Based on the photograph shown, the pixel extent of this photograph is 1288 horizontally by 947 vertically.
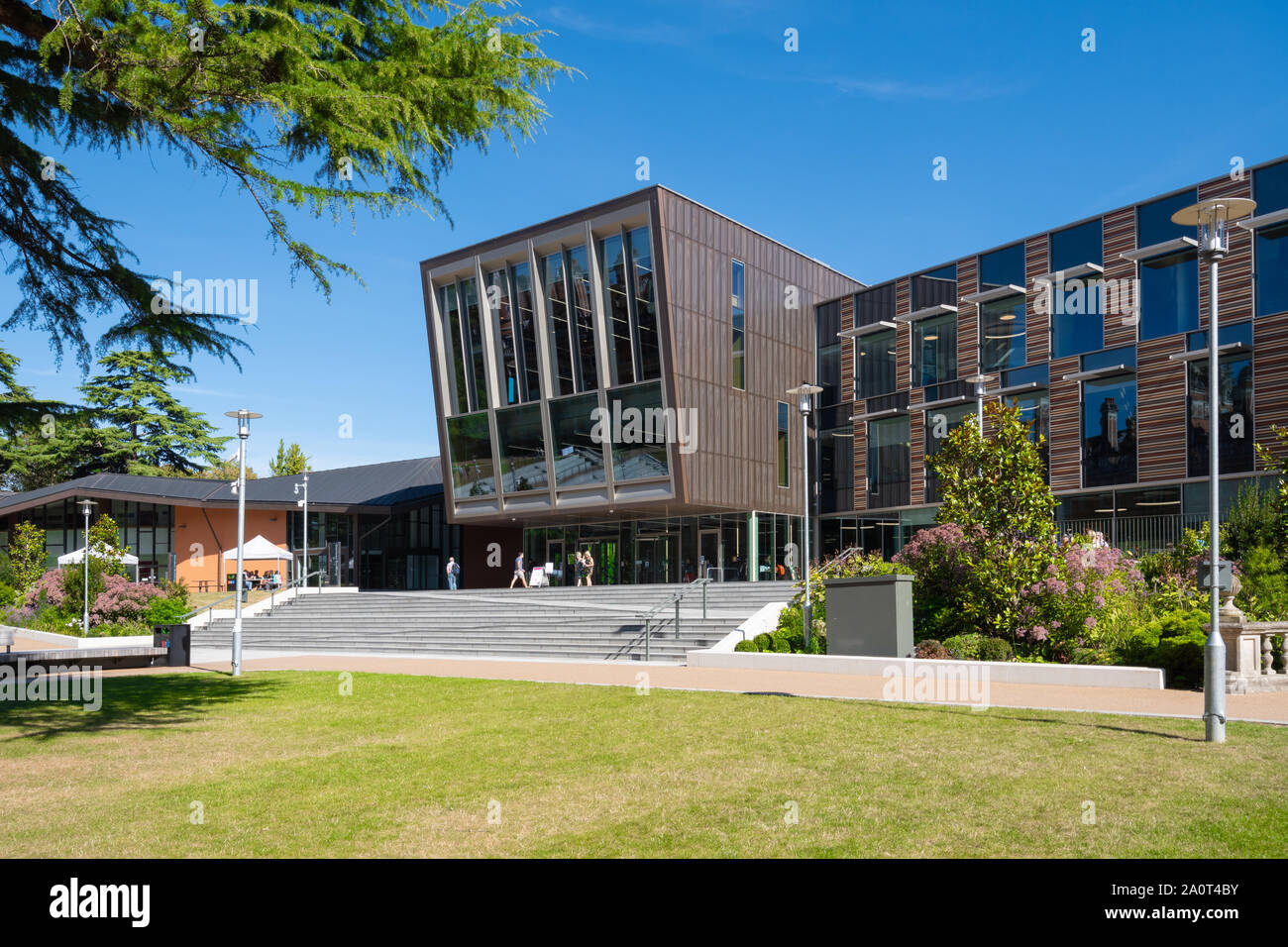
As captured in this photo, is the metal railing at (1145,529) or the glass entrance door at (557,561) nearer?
the metal railing at (1145,529)

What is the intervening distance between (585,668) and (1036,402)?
20183mm

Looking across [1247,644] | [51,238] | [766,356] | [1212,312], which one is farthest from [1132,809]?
[766,356]

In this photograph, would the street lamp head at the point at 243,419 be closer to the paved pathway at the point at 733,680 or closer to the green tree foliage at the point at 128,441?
the paved pathway at the point at 733,680

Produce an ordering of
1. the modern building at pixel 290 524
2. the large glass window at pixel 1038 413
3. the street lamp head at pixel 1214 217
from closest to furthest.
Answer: the street lamp head at pixel 1214 217
the large glass window at pixel 1038 413
the modern building at pixel 290 524

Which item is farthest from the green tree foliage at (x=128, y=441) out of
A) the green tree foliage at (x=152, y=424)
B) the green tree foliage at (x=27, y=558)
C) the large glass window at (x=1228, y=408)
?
the large glass window at (x=1228, y=408)

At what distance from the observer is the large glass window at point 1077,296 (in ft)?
105

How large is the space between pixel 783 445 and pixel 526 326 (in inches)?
440

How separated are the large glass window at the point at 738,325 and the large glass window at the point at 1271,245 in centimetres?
1681

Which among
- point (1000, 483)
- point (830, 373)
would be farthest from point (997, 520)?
point (830, 373)

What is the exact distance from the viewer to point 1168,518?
2848 cm

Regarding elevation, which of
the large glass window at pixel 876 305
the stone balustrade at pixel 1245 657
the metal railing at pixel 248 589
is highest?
the large glass window at pixel 876 305

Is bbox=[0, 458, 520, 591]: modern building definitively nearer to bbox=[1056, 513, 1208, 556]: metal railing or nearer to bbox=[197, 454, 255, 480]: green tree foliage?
bbox=[197, 454, 255, 480]: green tree foliage

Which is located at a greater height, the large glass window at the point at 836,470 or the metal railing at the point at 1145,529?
the large glass window at the point at 836,470
